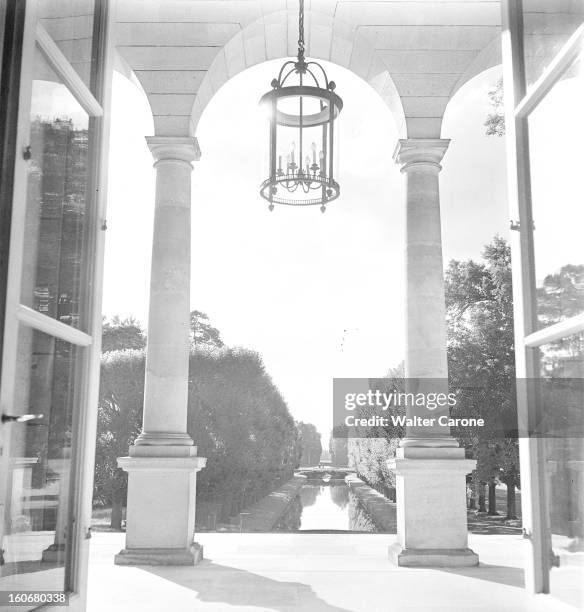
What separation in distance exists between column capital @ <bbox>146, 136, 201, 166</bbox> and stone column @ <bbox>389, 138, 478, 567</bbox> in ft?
26.2

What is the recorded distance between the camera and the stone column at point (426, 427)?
24.6 m

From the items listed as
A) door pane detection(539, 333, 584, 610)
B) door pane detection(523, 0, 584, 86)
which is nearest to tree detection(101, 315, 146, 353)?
door pane detection(523, 0, 584, 86)

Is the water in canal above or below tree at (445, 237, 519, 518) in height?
below

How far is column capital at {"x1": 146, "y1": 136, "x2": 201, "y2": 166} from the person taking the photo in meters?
27.1

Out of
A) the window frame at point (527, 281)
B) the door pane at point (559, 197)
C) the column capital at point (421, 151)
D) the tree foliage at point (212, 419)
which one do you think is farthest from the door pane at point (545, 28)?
the tree foliage at point (212, 419)

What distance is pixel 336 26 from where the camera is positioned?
91.2ft

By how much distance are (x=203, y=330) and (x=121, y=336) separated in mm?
21893

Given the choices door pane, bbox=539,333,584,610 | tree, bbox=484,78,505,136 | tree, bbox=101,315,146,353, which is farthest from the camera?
tree, bbox=101,315,146,353

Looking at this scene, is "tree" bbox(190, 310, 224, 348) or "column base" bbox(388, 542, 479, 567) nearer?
"column base" bbox(388, 542, 479, 567)

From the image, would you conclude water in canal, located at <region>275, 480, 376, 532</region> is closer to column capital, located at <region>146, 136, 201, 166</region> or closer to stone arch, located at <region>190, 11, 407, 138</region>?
column capital, located at <region>146, 136, 201, 166</region>

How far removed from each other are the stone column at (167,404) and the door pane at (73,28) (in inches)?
614

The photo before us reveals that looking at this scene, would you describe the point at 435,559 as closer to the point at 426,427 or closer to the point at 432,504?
the point at 432,504

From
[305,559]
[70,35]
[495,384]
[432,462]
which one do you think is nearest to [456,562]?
[432,462]

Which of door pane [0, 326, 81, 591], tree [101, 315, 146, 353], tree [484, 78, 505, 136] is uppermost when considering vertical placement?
tree [484, 78, 505, 136]
